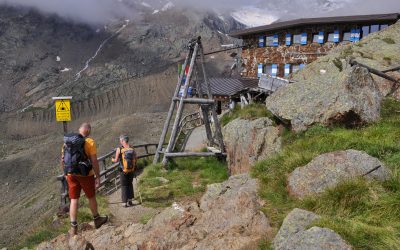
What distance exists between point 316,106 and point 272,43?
72.7 ft

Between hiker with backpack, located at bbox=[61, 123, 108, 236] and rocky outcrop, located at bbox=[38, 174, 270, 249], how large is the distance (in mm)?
696

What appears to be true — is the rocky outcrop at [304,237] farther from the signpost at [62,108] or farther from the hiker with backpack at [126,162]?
the signpost at [62,108]

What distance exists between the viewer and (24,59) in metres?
112

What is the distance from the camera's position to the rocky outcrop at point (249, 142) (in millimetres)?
9883

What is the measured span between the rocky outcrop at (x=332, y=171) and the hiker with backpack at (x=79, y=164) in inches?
131

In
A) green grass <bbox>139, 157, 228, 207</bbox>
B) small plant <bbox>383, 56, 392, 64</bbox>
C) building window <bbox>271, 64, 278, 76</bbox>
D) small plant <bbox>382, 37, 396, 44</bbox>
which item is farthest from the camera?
building window <bbox>271, 64, 278, 76</bbox>

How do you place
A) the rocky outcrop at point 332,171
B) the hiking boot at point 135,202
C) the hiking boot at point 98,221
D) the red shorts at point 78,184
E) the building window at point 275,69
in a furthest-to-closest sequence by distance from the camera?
the building window at point 275,69 < the hiking boot at point 135,202 < the hiking boot at point 98,221 < the red shorts at point 78,184 < the rocky outcrop at point 332,171

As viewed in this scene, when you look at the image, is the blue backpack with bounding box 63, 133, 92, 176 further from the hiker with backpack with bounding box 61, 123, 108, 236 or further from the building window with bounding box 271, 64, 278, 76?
the building window with bounding box 271, 64, 278, 76

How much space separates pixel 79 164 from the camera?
6.04 meters

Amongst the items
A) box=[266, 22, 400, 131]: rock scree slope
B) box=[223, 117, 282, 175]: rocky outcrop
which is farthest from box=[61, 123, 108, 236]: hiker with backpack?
box=[266, 22, 400, 131]: rock scree slope

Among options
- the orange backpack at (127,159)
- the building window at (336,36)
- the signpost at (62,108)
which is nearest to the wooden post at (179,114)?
the orange backpack at (127,159)

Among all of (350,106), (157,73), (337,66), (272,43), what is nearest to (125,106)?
(157,73)

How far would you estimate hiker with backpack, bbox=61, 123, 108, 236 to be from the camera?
603cm

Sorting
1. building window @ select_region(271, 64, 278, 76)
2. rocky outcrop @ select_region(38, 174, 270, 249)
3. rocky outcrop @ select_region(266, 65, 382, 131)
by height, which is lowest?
rocky outcrop @ select_region(38, 174, 270, 249)
